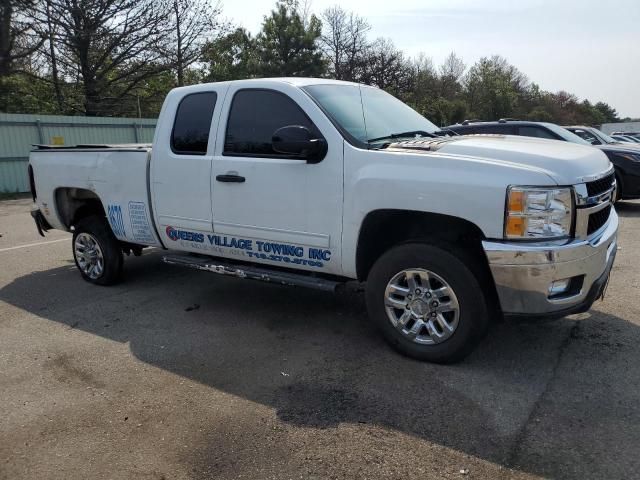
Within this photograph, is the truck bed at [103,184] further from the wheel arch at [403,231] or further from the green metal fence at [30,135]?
the green metal fence at [30,135]

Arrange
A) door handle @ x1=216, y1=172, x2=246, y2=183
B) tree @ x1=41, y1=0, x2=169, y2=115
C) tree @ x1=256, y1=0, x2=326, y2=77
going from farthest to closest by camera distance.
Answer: tree @ x1=256, y1=0, x2=326, y2=77 < tree @ x1=41, y1=0, x2=169, y2=115 < door handle @ x1=216, y1=172, x2=246, y2=183

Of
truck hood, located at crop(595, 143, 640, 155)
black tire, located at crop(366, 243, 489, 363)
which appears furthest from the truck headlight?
truck hood, located at crop(595, 143, 640, 155)

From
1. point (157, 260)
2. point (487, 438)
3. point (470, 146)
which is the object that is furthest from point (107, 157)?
point (487, 438)

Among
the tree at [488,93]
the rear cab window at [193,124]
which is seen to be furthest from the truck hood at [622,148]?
the tree at [488,93]

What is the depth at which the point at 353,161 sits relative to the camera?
3820mm

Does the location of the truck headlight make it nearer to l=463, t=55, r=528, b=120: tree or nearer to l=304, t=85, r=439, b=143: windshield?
l=304, t=85, r=439, b=143: windshield

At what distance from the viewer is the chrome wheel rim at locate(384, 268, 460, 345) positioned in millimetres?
3605

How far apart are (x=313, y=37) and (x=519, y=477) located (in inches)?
1330

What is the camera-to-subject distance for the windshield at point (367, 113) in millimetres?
4102

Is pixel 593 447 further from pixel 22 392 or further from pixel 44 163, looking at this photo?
pixel 44 163

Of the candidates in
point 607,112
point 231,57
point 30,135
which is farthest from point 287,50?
point 607,112

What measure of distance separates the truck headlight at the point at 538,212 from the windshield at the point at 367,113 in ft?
4.21

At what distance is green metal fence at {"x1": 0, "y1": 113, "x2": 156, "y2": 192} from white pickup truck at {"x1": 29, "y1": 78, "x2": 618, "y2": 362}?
13628 mm

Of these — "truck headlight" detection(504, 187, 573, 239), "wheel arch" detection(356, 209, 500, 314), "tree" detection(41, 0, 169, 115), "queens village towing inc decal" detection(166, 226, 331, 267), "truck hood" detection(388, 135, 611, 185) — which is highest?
"tree" detection(41, 0, 169, 115)
